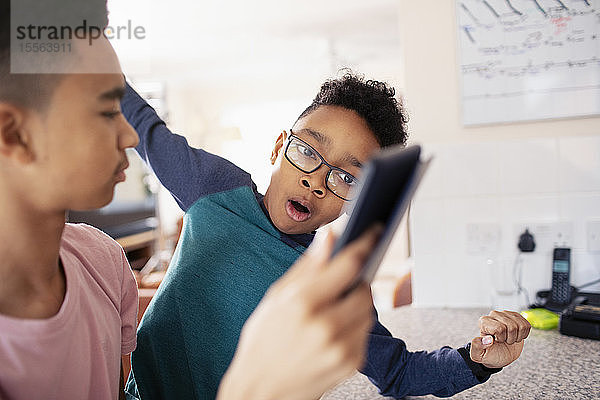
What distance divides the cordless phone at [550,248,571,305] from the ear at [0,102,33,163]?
1.75 m

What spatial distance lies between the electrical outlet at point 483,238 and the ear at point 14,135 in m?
1.66

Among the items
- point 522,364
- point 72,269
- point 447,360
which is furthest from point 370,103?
point 522,364

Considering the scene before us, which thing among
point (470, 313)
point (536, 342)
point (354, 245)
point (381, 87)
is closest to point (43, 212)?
point (354, 245)

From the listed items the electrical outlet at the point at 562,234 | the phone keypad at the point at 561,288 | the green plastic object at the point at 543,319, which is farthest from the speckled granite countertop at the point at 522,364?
the electrical outlet at the point at 562,234

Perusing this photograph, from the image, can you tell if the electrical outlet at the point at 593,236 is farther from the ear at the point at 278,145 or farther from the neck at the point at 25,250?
the neck at the point at 25,250

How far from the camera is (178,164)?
3.57ft

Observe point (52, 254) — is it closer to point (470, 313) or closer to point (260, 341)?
point (260, 341)

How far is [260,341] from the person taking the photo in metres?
0.48

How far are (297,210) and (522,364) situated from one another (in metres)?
0.82

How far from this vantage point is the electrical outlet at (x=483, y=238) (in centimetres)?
195

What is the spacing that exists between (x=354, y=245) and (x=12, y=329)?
41cm

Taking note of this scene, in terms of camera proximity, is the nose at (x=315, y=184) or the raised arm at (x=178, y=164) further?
the raised arm at (x=178, y=164)

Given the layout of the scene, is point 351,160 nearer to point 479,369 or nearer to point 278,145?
point 278,145

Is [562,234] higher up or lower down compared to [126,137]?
lower down
